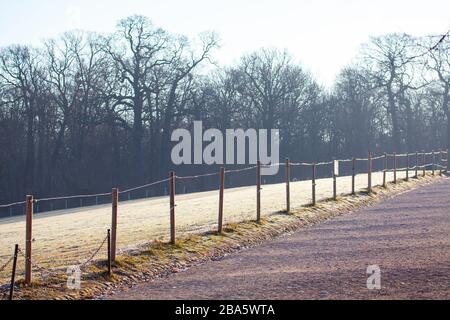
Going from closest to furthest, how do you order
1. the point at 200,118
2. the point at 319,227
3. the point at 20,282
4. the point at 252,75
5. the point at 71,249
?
the point at 20,282, the point at 71,249, the point at 319,227, the point at 200,118, the point at 252,75

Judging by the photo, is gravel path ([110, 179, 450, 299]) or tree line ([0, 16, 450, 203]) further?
tree line ([0, 16, 450, 203])

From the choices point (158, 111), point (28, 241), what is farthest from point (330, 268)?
point (158, 111)

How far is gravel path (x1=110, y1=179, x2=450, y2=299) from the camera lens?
10211 mm

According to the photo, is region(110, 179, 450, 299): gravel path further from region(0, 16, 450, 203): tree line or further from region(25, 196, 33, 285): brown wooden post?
region(0, 16, 450, 203): tree line

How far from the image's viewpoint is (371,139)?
7538 cm

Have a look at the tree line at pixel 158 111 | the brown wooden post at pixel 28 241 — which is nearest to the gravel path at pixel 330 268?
the brown wooden post at pixel 28 241

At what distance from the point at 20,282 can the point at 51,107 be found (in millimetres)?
55234

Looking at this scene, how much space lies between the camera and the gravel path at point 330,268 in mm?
10211

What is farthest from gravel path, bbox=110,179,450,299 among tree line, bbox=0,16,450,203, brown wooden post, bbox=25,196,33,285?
tree line, bbox=0,16,450,203

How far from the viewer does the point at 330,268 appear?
12.3m

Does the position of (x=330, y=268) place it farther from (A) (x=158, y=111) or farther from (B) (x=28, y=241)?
(A) (x=158, y=111)
